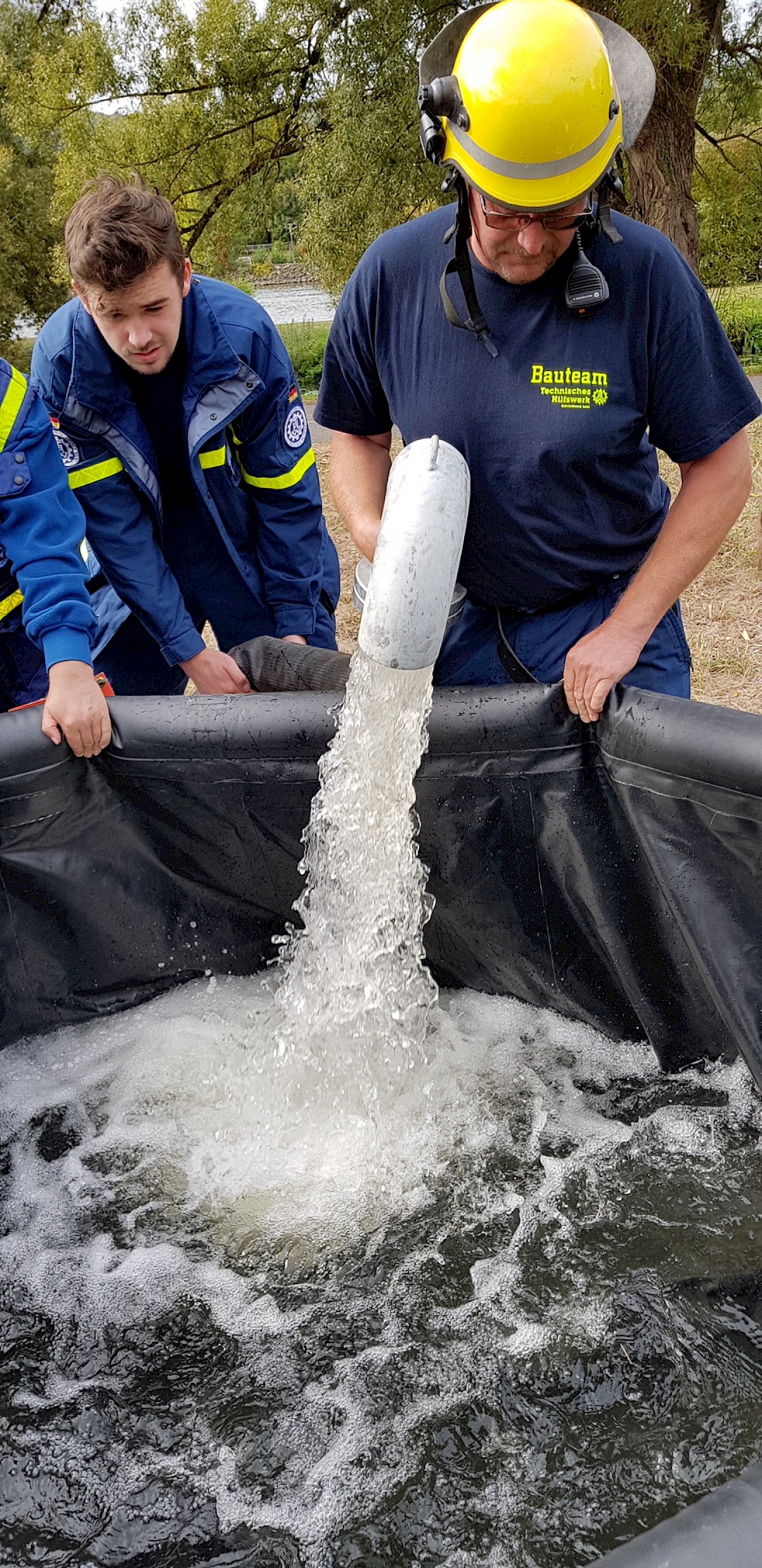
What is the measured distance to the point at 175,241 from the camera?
6.64 ft

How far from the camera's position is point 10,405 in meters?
1.89

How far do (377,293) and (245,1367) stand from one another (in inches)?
65.5

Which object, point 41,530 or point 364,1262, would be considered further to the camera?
point 41,530

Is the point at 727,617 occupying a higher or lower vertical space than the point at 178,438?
lower

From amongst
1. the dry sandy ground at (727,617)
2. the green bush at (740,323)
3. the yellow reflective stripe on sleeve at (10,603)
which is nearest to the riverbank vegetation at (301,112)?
the green bush at (740,323)

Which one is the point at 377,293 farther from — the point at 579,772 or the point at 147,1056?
the point at 147,1056

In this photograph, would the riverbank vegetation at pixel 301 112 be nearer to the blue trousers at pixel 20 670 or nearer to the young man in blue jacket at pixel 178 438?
the young man in blue jacket at pixel 178 438

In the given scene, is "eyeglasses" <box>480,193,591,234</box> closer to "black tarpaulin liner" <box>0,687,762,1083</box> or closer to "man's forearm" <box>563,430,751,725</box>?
"man's forearm" <box>563,430,751,725</box>

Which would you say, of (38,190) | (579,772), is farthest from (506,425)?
(38,190)

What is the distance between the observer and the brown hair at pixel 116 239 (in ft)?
6.22

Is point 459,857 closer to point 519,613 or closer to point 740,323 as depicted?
point 519,613

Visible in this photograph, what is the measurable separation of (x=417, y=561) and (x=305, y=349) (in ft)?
69.5

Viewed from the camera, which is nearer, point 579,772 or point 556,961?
point 579,772

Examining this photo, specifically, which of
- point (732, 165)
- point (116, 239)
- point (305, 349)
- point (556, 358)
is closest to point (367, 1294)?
point (556, 358)
